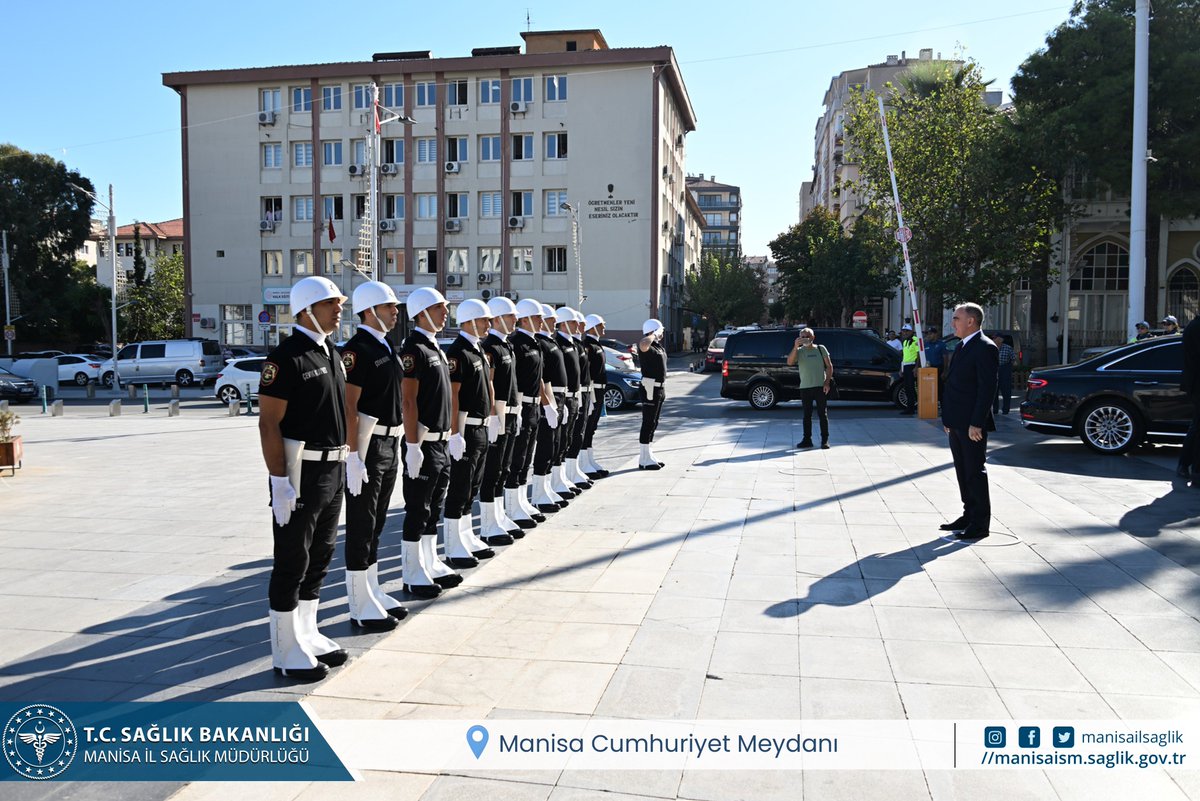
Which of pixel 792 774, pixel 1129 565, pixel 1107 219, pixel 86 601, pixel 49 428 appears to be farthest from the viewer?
pixel 1107 219

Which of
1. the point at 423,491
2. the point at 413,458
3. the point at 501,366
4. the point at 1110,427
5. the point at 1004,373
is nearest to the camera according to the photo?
the point at 413,458

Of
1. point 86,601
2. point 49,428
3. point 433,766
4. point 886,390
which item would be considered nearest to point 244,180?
point 49,428

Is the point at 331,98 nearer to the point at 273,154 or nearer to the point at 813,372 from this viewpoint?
the point at 273,154

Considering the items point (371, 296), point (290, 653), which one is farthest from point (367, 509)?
point (371, 296)

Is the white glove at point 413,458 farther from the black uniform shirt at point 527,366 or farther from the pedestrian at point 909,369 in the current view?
the pedestrian at point 909,369

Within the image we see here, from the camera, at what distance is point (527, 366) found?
8.08 metres

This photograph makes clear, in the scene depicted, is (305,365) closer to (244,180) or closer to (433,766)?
(433,766)

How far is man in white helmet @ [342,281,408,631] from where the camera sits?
209 inches

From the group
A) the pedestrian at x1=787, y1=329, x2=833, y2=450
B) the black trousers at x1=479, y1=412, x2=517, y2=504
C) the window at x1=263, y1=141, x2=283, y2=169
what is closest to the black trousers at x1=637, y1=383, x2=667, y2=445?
the pedestrian at x1=787, y1=329, x2=833, y2=450

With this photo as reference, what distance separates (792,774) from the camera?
140 inches

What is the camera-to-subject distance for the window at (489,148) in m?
47.8

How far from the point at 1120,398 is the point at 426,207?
136ft

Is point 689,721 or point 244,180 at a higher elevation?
point 244,180

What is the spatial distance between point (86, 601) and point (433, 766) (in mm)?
3619
